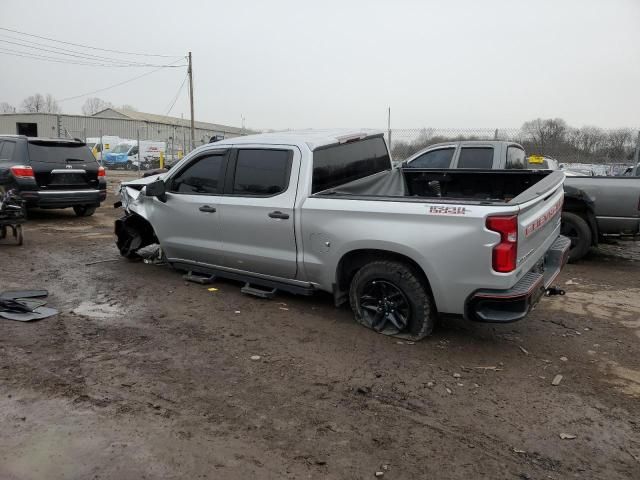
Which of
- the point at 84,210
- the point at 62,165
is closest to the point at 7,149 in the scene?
the point at 62,165

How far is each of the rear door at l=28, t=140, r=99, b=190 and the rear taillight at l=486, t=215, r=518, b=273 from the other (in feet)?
30.0

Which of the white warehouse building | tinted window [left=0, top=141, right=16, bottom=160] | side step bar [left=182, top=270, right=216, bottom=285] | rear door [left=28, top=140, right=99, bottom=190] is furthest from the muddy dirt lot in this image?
the white warehouse building

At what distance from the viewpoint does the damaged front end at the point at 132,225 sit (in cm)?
676

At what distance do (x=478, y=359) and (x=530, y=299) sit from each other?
0.64 metres

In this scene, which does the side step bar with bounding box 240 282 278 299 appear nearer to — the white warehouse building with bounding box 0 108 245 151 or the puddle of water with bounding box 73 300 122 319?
the puddle of water with bounding box 73 300 122 319

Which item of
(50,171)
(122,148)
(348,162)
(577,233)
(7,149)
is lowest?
(577,233)

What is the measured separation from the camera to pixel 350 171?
5387 millimetres

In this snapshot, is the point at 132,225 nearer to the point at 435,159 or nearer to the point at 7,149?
the point at 7,149

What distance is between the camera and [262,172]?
513 cm

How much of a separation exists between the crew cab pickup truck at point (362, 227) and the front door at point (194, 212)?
0.02 m

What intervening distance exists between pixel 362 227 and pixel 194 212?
2.24 m

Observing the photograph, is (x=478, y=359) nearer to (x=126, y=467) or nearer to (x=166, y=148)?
(x=126, y=467)

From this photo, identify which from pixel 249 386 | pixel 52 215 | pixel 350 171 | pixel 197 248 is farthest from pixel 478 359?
pixel 52 215

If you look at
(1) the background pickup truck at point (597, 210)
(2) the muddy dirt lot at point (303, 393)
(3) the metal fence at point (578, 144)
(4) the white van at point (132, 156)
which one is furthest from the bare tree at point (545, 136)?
(4) the white van at point (132, 156)
